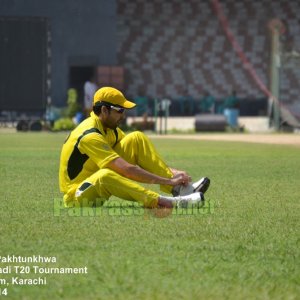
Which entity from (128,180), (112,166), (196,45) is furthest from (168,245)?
(196,45)

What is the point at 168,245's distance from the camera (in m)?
7.32

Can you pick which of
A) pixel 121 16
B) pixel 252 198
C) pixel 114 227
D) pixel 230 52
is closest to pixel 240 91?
pixel 230 52

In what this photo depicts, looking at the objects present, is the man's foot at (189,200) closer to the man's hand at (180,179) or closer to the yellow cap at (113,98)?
the man's hand at (180,179)

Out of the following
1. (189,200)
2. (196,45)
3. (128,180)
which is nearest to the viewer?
(128,180)

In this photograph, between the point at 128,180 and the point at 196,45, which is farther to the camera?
the point at 196,45

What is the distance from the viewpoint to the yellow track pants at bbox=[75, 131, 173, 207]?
9086 millimetres

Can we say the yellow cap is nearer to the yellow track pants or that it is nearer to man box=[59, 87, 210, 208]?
man box=[59, 87, 210, 208]

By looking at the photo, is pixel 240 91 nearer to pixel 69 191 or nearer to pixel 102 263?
pixel 69 191

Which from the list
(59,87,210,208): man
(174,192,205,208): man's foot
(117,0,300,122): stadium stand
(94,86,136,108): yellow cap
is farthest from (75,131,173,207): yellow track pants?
(117,0,300,122): stadium stand

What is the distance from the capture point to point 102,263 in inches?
256

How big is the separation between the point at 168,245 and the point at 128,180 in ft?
6.28

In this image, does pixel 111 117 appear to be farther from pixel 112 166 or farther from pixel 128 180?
pixel 128 180

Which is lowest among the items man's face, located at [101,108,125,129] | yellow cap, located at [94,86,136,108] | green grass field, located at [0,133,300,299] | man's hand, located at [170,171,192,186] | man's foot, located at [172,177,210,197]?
green grass field, located at [0,133,300,299]

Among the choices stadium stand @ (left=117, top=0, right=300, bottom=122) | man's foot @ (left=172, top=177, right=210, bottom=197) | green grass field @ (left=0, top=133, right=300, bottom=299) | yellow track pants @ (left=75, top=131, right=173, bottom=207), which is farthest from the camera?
stadium stand @ (left=117, top=0, right=300, bottom=122)
